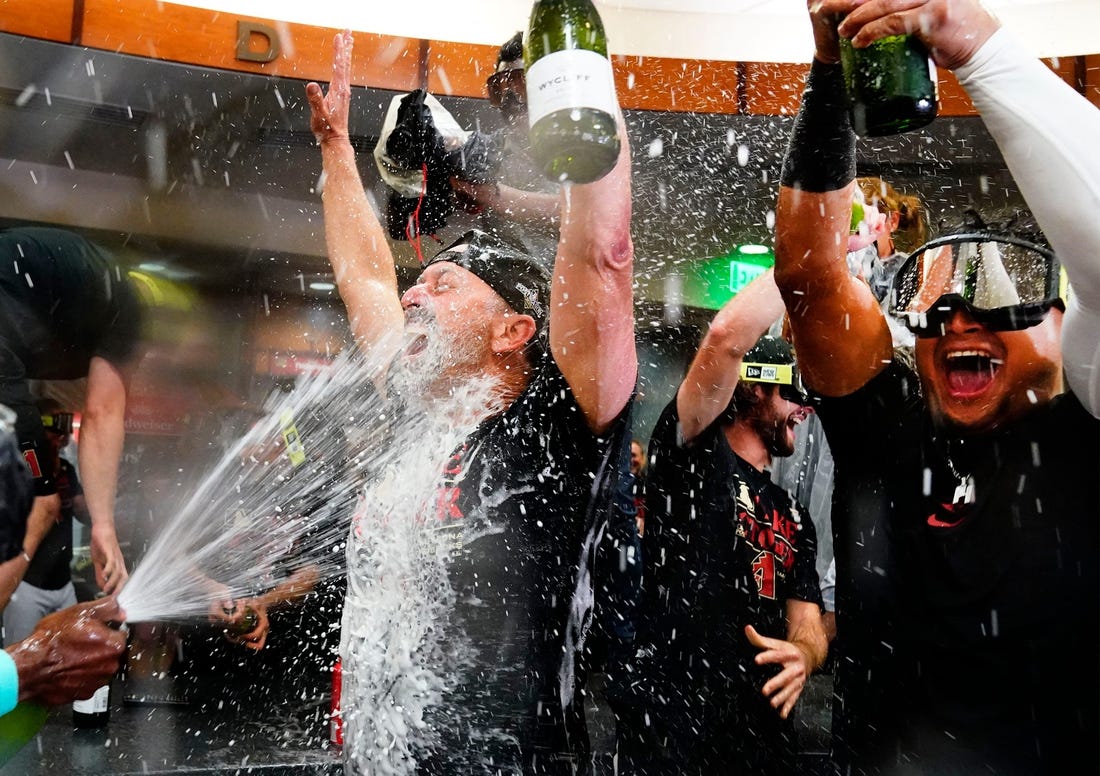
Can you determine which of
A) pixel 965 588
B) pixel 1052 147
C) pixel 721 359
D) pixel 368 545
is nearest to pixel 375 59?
pixel 721 359

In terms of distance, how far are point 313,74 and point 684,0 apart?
149 centimetres

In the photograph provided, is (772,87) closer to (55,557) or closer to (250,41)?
(250,41)

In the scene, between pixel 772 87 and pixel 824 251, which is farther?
pixel 772 87

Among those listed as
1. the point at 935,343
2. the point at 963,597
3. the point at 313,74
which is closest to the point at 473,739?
the point at 963,597

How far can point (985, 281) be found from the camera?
5.13 ft

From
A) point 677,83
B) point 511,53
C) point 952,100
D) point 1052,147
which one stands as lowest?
point 1052,147

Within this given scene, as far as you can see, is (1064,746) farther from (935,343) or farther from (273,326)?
(273,326)

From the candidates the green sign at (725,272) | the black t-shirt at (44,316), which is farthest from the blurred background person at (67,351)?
the green sign at (725,272)

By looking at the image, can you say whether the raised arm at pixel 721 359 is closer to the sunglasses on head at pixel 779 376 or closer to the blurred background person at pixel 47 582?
the sunglasses on head at pixel 779 376

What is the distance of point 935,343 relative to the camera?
5.47 ft

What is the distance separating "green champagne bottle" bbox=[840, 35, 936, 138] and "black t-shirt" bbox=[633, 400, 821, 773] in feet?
3.41

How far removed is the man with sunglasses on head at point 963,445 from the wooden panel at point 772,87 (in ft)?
6.14

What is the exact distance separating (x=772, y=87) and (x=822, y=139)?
6.81 ft

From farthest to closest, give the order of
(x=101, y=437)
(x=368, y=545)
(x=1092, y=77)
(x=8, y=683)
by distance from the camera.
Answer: (x=1092, y=77) < (x=101, y=437) < (x=368, y=545) < (x=8, y=683)
